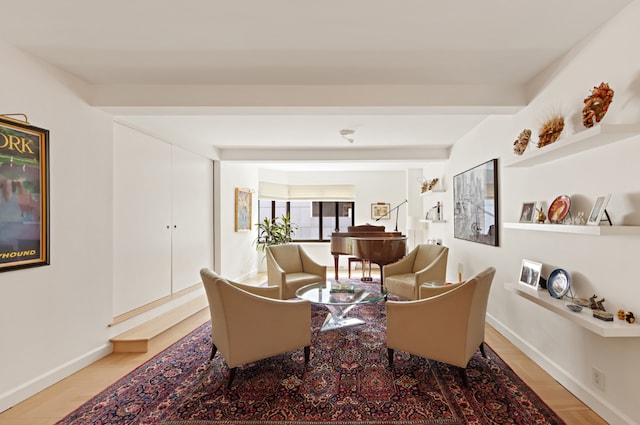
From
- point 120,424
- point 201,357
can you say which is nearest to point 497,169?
point 201,357

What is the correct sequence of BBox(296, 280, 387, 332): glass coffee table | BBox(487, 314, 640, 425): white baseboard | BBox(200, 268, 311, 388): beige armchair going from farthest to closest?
1. BBox(296, 280, 387, 332): glass coffee table
2. BBox(200, 268, 311, 388): beige armchair
3. BBox(487, 314, 640, 425): white baseboard

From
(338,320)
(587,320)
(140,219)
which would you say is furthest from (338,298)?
(140,219)

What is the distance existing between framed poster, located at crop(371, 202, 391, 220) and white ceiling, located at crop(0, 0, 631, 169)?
4.84 metres

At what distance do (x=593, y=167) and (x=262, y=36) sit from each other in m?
2.35

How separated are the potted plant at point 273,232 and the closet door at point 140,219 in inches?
111

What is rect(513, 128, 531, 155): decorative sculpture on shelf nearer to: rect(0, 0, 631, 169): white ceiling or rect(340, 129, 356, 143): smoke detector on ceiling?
rect(0, 0, 631, 169): white ceiling

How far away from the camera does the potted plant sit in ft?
22.6

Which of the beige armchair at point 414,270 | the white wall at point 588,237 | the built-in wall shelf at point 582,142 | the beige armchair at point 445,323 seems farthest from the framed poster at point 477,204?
the beige armchair at point 445,323

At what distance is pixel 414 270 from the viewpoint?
4766 mm

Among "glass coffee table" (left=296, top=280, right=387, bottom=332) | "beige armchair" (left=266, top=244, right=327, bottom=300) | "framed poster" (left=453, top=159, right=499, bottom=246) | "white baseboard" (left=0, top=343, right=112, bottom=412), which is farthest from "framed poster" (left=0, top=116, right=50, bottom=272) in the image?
"framed poster" (left=453, top=159, right=499, bottom=246)

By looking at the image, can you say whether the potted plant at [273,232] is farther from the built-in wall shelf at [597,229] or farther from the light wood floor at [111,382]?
the built-in wall shelf at [597,229]

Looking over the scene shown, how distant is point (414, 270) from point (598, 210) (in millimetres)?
3017

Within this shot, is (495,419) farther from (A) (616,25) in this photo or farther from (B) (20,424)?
(B) (20,424)

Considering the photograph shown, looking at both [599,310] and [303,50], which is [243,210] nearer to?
[303,50]
